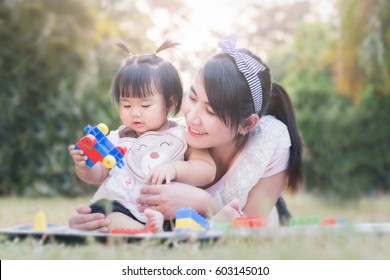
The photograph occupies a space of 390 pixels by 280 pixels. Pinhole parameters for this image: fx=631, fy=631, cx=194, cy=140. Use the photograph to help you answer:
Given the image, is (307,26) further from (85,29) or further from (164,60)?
(164,60)

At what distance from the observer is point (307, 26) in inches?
299

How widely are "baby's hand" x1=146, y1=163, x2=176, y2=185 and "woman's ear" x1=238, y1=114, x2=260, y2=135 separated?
0.32 metres

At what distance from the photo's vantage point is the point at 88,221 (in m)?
2.03

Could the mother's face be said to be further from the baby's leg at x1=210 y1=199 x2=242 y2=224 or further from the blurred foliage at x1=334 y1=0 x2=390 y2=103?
the blurred foliage at x1=334 y1=0 x2=390 y2=103

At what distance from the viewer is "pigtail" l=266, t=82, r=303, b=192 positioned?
252 centimetres

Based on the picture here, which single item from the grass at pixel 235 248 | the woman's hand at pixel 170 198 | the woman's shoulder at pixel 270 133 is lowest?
the grass at pixel 235 248

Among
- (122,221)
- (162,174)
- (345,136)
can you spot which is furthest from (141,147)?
(345,136)

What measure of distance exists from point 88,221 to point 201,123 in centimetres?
49

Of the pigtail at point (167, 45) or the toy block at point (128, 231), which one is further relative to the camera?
the pigtail at point (167, 45)

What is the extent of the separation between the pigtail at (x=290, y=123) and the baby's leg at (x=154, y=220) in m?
0.72

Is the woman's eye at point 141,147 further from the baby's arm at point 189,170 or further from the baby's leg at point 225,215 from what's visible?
the baby's leg at point 225,215

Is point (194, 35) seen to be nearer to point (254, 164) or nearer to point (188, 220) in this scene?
point (254, 164)

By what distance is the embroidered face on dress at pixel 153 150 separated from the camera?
83.5 inches

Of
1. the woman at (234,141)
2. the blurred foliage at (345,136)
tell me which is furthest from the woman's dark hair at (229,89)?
the blurred foliage at (345,136)
